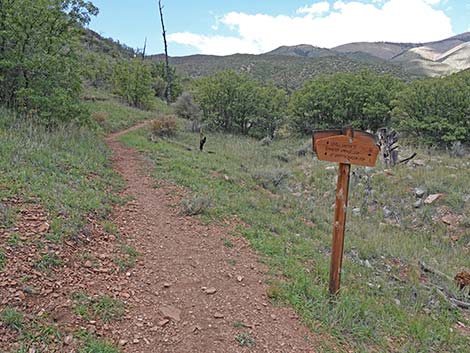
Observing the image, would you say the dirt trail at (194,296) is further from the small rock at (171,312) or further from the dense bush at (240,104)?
the dense bush at (240,104)

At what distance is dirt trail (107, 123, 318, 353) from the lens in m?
2.82

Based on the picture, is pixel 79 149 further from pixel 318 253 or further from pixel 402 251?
pixel 402 251

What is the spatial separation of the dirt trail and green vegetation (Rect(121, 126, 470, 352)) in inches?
11.8

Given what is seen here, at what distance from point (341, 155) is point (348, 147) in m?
0.11

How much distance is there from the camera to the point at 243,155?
13.4 meters

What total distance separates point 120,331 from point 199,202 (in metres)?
3.11

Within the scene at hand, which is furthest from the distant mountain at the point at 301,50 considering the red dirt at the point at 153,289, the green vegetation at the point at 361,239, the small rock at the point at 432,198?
the red dirt at the point at 153,289

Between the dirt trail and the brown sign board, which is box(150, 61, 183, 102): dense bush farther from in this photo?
the brown sign board

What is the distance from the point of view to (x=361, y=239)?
6398 millimetres

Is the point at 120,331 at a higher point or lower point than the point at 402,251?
higher

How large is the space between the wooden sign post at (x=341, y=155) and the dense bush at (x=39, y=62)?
6.98 meters

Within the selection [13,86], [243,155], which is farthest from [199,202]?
[243,155]

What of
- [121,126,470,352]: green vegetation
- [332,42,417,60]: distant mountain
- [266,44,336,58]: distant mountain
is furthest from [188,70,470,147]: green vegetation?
[332,42,417,60]: distant mountain

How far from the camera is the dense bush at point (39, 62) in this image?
26.1 ft
